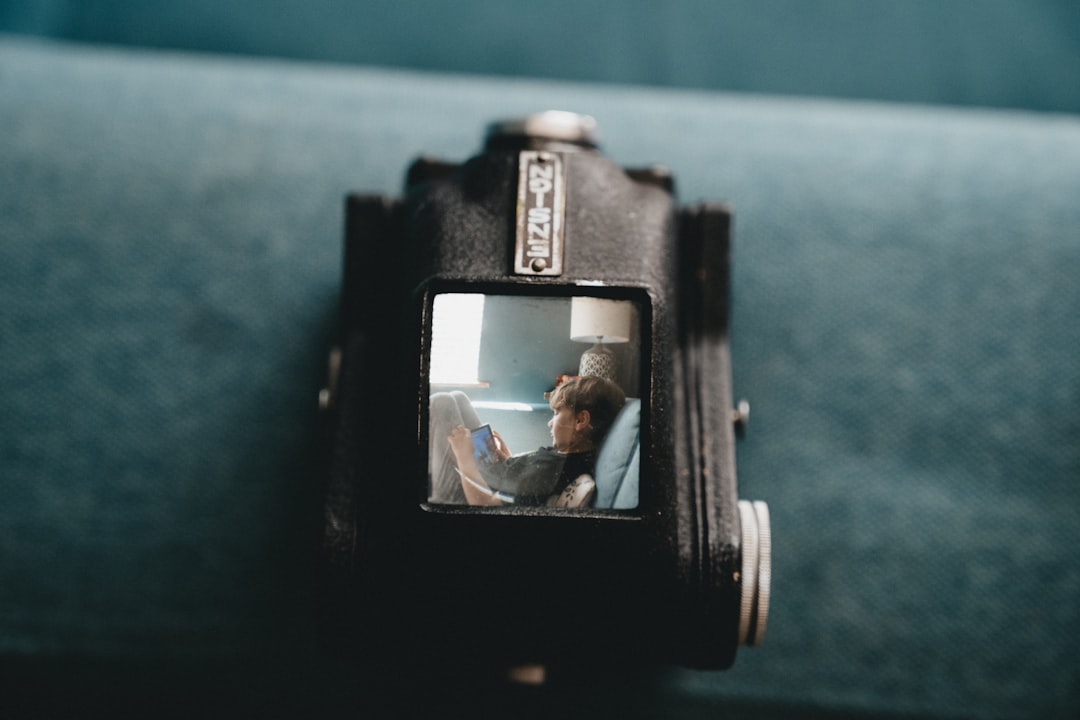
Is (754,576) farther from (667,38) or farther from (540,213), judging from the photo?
(667,38)

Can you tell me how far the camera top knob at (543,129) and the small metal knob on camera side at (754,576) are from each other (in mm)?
315

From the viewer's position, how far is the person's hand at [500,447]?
0.58 metres

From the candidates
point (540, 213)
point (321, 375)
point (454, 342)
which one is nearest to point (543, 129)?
point (540, 213)

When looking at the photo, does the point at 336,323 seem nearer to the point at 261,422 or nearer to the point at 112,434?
A: the point at 261,422

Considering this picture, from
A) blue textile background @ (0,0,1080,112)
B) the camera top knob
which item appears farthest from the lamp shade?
blue textile background @ (0,0,1080,112)

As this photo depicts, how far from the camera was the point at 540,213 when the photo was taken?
609 millimetres

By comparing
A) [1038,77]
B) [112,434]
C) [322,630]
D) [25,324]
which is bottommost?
[322,630]

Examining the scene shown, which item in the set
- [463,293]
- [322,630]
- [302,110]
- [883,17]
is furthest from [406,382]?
[883,17]

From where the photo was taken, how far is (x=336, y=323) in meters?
0.85

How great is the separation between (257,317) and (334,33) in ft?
1.15

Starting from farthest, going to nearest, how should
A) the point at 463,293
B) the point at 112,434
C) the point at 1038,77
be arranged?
the point at 1038,77
the point at 112,434
the point at 463,293

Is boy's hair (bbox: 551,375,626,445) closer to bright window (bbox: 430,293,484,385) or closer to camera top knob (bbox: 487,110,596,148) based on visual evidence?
bright window (bbox: 430,293,484,385)

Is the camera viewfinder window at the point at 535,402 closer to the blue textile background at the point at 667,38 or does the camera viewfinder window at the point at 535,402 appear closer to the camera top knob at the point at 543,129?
the camera top knob at the point at 543,129

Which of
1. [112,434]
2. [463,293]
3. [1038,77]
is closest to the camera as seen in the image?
[463,293]
